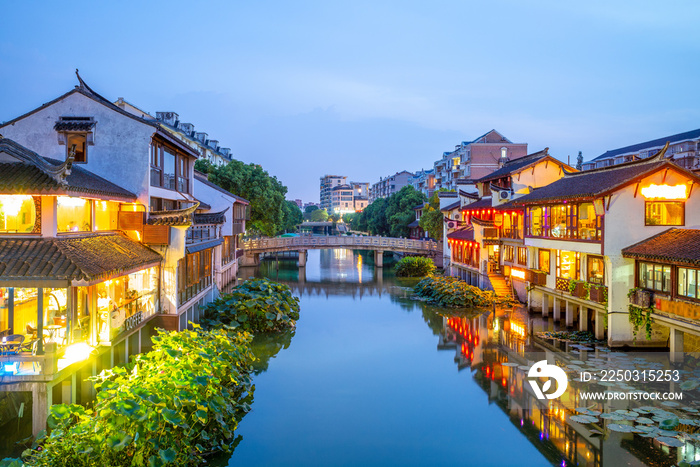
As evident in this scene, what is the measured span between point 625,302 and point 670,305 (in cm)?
260

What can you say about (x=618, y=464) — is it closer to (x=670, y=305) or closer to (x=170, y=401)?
(x=670, y=305)

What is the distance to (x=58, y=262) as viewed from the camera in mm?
13508

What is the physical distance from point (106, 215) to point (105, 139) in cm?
306

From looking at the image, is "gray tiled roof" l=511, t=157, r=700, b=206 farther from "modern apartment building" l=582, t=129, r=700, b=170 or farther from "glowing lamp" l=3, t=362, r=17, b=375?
"modern apartment building" l=582, t=129, r=700, b=170

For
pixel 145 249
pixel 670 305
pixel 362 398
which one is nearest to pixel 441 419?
pixel 362 398

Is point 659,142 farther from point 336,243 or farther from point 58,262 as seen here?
point 58,262

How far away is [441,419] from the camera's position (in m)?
16.5

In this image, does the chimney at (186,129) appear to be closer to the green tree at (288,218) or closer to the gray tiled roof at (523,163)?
the green tree at (288,218)

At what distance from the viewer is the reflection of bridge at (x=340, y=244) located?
56531 mm

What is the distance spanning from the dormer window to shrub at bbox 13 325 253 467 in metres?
8.18

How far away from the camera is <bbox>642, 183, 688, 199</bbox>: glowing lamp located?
21.2 metres

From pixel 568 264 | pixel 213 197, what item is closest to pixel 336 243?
pixel 213 197

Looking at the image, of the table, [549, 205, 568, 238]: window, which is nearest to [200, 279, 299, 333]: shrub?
the table

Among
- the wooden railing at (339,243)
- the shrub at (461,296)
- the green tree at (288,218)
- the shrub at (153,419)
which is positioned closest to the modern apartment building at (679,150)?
the wooden railing at (339,243)
